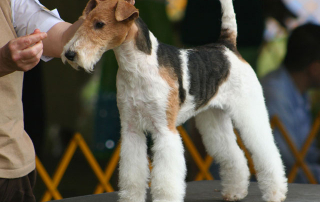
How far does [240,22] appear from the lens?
4.46m

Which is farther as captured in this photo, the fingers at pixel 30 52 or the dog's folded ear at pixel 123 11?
the dog's folded ear at pixel 123 11

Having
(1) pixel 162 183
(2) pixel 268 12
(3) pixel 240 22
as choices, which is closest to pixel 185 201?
(1) pixel 162 183

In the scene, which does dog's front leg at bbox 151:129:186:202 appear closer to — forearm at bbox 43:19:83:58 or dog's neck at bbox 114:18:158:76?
dog's neck at bbox 114:18:158:76

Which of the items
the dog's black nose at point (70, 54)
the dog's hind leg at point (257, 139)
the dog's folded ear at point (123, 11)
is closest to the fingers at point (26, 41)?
the dog's black nose at point (70, 54)

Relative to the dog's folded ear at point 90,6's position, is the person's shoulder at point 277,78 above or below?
below

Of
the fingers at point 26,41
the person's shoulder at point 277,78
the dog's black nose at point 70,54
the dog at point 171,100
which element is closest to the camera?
the fingers at point 26,41

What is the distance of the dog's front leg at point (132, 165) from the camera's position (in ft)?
6.62

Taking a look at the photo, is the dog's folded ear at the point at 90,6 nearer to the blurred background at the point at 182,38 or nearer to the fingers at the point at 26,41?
the fingers at the point at 26,41

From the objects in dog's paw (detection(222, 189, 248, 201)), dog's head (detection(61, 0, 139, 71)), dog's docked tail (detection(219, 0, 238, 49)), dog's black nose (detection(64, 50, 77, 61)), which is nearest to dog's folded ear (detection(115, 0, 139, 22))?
dog's head (detection(61, 0, 139, 71))

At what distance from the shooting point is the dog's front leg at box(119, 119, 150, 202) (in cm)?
202

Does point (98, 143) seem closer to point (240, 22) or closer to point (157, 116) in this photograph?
point (240, 22)

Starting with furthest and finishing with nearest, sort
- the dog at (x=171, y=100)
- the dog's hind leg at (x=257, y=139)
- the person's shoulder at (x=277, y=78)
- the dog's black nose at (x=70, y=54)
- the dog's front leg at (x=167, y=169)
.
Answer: the person's shoulder at (x=277, y=78), the dog's hind leg at (x=257, y=139), the dog's front leg at (x=167, y=169), the dog at (x=171, y=100), the dog's black nose at (x=70, y=54)

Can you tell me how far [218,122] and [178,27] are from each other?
2578 mm

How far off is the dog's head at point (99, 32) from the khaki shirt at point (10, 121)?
258 mm
